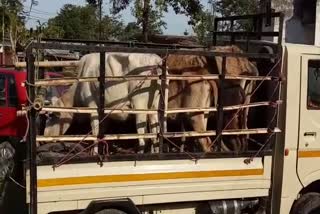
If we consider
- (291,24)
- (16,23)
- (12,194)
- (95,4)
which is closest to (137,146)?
(12,194)

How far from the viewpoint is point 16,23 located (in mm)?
22344

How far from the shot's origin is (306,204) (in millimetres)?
6098

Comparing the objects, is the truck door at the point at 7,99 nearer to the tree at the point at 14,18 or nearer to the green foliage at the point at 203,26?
the green foliage at the point at 203,26

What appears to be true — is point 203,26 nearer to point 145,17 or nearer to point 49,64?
point 145,17

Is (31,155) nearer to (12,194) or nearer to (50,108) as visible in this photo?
(50,108)

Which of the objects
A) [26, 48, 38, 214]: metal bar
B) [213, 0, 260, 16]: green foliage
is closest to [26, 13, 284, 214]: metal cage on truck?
[26, 48, 38, 214]: metal bar

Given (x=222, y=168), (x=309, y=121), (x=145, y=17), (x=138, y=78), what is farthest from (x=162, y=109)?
(x=145, y=17)

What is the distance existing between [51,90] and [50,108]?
794 mm

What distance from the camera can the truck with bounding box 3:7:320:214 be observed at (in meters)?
4.91

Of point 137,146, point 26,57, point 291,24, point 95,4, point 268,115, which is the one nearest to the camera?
point 26,57

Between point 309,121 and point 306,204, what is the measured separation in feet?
2.94

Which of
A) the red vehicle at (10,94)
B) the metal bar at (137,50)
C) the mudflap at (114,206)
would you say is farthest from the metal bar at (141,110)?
the red vehicle at (10,94)

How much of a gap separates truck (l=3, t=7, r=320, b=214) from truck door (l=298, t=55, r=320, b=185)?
0.03ft

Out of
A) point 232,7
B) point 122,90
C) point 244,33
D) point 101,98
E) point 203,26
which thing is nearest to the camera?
point 101,98
